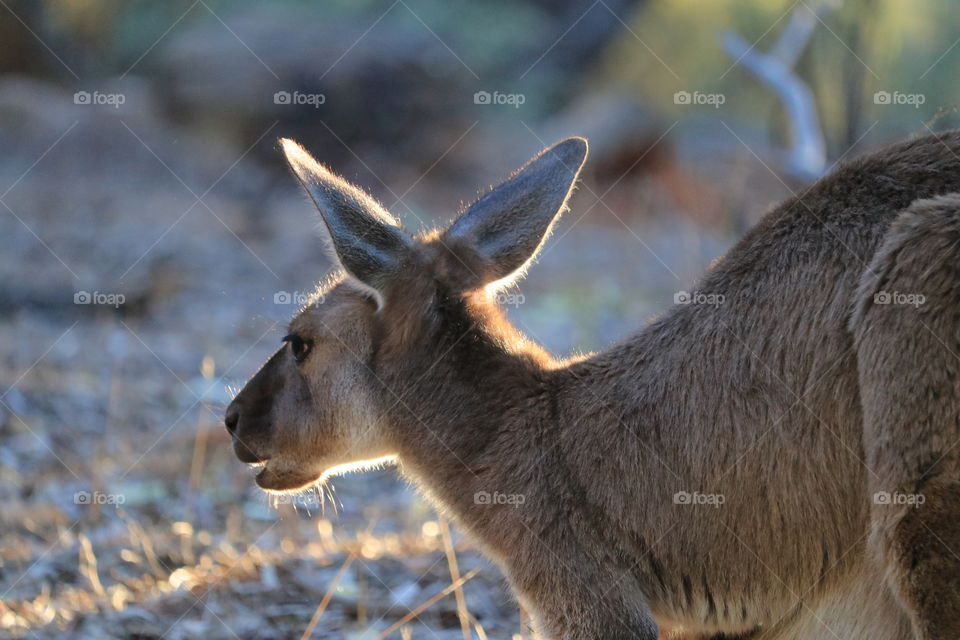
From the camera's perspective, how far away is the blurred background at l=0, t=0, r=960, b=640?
214 inches

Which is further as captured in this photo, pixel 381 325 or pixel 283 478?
pixel 283 478

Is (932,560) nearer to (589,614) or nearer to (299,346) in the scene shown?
(589,614)

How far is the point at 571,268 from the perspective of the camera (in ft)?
43.4

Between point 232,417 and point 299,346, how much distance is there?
0.42m

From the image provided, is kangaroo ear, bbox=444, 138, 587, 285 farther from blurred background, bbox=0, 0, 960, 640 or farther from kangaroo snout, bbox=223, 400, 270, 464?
kangaroo snout, bbox=223, 400, 270, 464

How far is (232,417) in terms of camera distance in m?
4.50

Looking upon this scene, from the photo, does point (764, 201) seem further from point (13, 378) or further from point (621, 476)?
point (621, 476)

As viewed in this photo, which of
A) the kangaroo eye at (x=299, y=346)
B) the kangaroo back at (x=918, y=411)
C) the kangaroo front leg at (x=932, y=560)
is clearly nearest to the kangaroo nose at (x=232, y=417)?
the kangaroo eye at (x=299, y=346)

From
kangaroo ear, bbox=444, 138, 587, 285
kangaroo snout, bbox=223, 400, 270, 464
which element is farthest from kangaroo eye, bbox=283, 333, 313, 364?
kangaroo ear, bbox=444, 138, 587, 285

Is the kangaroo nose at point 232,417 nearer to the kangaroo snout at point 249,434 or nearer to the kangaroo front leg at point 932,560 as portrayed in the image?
the kangaroo snout at point 249,434

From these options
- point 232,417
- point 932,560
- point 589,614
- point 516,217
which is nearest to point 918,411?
point 932,560

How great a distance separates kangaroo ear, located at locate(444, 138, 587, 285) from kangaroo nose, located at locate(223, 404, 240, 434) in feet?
3.56

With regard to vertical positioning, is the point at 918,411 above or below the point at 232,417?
below

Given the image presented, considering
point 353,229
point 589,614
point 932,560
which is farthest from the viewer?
point 353,229
